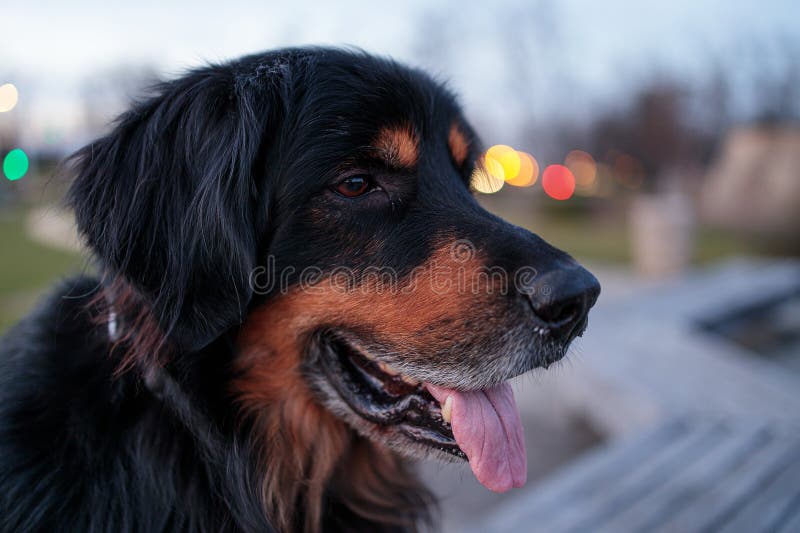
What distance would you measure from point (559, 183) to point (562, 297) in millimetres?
23527

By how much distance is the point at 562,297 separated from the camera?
5.95 feet

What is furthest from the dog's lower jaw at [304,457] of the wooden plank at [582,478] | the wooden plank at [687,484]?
the wooden plank at [687,484]

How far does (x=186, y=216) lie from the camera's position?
1.93 metres

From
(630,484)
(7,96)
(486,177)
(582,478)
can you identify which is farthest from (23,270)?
(630,484)

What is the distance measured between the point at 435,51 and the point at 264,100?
71.1 feet

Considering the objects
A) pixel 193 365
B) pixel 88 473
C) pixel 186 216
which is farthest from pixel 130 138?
pixel 88 473

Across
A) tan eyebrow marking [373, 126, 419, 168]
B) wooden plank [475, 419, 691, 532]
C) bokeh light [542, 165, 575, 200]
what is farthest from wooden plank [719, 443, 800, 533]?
bokeh light [542, 165, 575, 200]

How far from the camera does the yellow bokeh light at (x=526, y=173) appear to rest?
1029 inches

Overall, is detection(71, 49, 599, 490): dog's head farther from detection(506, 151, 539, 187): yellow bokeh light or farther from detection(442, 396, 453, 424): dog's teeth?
detection(506, 151, 539, 187): yellow bokeh light

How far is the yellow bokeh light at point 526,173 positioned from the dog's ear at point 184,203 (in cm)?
2438

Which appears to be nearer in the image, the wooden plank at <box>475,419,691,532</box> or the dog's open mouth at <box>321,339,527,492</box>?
the dog's open mouth at <box>321,339,527,492</box>

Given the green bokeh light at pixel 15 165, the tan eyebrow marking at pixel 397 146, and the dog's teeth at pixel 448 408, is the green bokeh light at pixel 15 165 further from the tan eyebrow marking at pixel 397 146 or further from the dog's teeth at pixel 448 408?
the dog's teeth at pixel 448 408

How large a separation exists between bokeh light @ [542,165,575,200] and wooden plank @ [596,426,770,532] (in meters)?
21.0

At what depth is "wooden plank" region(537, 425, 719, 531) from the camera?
2824mm
